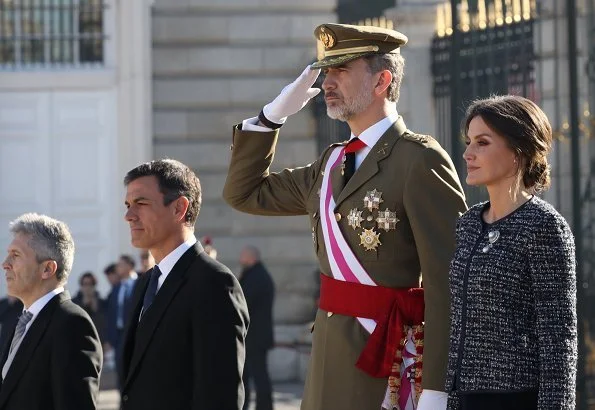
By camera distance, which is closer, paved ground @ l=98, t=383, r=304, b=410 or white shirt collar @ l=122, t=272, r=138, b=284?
white shirt collar @ l=122, t=272, r=138, b=284

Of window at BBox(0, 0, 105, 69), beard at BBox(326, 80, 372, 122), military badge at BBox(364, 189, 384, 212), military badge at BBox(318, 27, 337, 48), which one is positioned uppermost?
window at BBox(0, 0, 105, 69)

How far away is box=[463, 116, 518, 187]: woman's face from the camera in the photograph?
15.0ft

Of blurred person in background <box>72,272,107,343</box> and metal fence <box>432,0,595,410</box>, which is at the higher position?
metal fence <box>432,0,595,410</box>

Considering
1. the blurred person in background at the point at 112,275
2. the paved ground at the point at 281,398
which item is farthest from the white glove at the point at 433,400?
the blurred person in background at the point at 112,275

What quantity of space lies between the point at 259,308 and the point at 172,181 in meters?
8.28

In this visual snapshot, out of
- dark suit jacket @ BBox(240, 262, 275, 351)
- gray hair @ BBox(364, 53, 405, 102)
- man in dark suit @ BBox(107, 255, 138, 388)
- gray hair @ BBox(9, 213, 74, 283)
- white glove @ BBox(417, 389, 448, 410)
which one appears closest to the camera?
white glove @ BBox(417, 389, 448, 410)

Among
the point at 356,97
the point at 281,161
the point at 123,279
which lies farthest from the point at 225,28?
the point at 356,97

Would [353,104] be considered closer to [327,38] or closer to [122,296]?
[327,38]

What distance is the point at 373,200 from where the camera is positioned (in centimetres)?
509

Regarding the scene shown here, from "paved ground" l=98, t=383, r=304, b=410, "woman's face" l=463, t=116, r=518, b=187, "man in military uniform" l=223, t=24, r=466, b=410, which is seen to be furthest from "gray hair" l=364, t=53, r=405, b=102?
"paved ground" l=98, t=383, r=304, b=410

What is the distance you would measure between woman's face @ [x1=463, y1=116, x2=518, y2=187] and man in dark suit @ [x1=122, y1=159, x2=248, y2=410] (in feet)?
2.93

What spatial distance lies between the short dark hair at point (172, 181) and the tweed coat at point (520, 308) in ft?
3.52

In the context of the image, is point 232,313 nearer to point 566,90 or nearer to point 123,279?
point 566,90

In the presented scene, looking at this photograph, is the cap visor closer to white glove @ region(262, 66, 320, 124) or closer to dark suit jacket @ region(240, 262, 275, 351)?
white glove @ region(262, 66, 320, 124)
